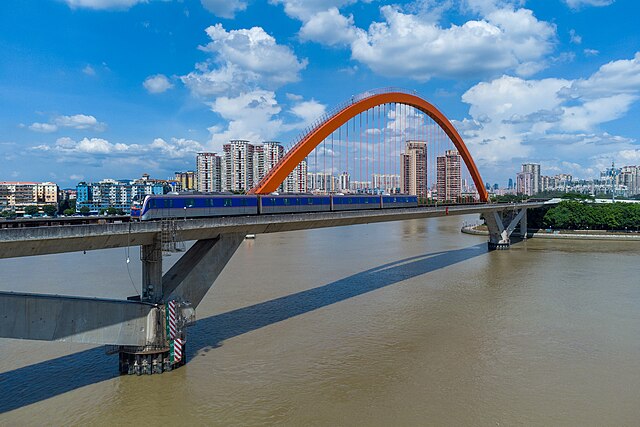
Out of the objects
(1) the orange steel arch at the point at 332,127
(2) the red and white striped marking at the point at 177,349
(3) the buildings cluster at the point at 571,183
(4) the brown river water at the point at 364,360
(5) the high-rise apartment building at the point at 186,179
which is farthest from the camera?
(3) the buildings cluster at the point at 571,183

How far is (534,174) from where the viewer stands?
164250 millimetres

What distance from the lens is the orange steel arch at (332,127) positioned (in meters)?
19.5

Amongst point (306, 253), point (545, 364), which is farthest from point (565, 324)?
point (306, 253)

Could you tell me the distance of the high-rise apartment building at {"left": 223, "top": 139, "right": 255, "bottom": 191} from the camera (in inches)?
2846

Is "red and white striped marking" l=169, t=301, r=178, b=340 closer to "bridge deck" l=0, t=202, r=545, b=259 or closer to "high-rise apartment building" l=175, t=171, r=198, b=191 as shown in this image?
"bridge deck" l=0, t=202, r=545, b=259

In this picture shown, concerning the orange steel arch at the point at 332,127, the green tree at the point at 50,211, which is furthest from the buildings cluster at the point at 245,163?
the orange steel arch at the point at 332,127

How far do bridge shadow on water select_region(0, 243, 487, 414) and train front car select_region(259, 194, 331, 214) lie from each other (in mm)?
3391

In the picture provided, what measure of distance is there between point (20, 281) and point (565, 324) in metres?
22.3

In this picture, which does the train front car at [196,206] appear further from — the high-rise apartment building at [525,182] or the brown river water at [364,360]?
the high-rise apartment building at [525,182]

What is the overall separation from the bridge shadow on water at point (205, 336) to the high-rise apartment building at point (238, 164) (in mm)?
50589

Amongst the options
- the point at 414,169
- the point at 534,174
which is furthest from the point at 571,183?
the point at 414,169

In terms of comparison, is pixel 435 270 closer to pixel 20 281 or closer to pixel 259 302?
pixel 259 302

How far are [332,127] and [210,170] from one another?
57.6m

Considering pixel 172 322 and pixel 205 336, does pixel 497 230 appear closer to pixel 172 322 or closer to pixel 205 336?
pixel 205 336
